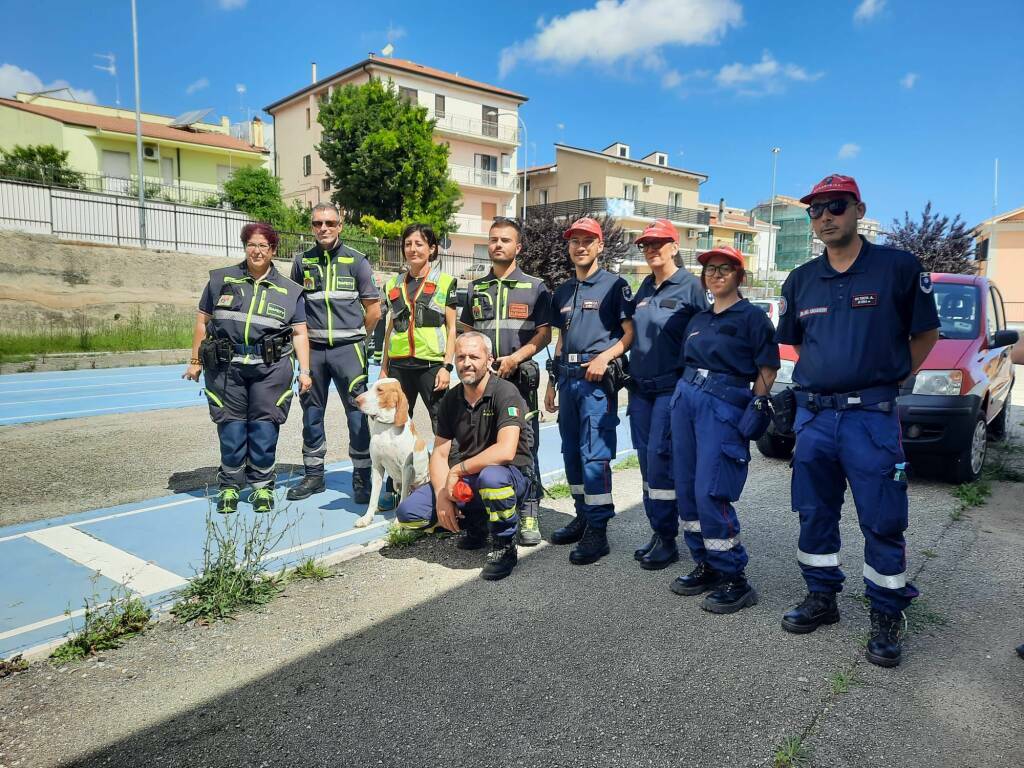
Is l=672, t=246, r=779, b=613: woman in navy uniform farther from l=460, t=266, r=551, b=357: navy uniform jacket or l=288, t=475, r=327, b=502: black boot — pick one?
l=288, t=475, r=327, b=502: black boot

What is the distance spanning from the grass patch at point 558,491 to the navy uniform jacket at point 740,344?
8.54ft

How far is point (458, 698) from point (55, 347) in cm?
1668

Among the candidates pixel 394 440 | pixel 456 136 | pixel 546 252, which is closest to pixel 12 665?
pixel 394 440

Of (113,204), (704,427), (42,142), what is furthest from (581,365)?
(42,142)

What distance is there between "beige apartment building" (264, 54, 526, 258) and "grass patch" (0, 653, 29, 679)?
4193 centimetres

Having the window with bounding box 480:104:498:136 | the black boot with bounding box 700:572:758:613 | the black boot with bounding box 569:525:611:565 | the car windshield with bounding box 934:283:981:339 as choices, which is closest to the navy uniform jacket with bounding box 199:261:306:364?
the black boot with bounding box 569:525:611:565

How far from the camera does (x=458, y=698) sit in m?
2.95

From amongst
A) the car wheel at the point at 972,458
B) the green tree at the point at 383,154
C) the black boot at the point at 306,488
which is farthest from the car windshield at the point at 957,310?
the green tree at the point at 383,154

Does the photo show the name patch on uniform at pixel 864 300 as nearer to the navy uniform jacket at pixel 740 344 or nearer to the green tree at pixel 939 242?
the navy uniform jacket at pixel 740 344

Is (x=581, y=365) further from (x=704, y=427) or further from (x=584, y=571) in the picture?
(x=584, y=571)

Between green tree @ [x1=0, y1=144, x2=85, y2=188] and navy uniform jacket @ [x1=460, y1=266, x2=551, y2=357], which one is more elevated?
green tree @ [x1=0, y1=144, x2=85, y2=188]

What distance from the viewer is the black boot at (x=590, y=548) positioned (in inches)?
178

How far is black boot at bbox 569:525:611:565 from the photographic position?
4.52 meters

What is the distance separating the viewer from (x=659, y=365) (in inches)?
171
